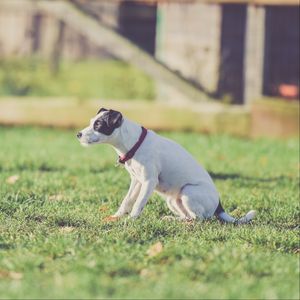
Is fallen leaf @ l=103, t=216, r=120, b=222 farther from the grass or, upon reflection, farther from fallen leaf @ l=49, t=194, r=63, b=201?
the grass

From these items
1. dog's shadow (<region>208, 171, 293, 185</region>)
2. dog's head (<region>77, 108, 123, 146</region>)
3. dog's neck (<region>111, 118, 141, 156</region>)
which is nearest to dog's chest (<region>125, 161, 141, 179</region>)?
dog's neck (<region>111, 118, 141, 156</region>)

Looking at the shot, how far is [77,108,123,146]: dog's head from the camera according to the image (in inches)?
279

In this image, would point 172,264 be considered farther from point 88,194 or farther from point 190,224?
point 88,194

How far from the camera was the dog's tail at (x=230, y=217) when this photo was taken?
7316 millimetres

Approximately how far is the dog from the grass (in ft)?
24.0

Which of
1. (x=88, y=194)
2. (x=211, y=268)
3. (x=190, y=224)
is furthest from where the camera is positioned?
(x=88, y=194)

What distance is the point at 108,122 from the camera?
279 inches

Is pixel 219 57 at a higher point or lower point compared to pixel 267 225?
higher

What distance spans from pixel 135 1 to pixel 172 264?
716 centimetres

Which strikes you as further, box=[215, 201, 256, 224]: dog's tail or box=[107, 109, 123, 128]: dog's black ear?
box=[215, 201, 256, 224]: dog's tail

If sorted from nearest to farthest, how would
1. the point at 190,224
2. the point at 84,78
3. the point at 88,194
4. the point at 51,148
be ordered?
the point at 190,224, the point at 88,194, the point at 51,148, the point at 84,78

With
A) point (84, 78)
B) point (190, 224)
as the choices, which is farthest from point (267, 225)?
point (84, 78)

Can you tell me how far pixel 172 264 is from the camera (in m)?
5.84

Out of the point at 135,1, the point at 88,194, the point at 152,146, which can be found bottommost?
the point at 88,194
